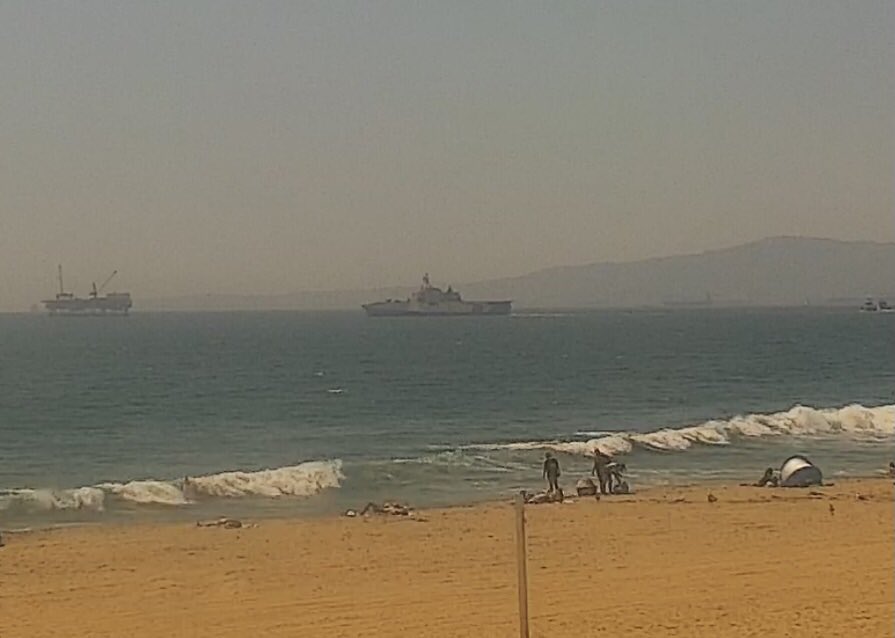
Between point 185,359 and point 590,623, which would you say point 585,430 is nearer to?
point 590,623

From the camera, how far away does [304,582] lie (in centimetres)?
1431

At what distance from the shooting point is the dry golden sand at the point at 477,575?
1180 centimetres

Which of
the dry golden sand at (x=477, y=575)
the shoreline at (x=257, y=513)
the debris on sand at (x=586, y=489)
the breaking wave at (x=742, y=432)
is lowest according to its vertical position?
the breaking wave at (x=742, y=432)

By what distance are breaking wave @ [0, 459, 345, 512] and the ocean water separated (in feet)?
Result: 0.23

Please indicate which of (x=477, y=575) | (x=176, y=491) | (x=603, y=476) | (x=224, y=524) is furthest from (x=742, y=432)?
(x=477, y=575)

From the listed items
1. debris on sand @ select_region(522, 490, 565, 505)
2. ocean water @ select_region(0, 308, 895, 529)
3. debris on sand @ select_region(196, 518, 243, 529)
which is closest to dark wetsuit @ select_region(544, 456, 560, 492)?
debris on sand @ select_region(522, 490, 565, 505)

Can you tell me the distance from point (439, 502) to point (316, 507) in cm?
222

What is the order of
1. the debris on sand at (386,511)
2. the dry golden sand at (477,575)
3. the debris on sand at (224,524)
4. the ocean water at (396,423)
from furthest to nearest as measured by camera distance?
1. the ocean water at (396,423)
2. the debris on sand at (386,511)
3. the debris on sand at (224,524)
4. the dry golden sand at (477,575)

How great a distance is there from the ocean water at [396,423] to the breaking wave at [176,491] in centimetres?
7

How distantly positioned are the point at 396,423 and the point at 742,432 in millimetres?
12761

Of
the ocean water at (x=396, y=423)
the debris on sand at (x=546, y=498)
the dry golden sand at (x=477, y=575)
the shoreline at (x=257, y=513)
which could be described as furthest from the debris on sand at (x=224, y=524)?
the debris on sand at (x=546, y=498)

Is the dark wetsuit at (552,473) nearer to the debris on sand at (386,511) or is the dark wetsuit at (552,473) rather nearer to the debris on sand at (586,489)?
the debris on sand at (586,489)

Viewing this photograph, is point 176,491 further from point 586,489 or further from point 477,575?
point 477,575

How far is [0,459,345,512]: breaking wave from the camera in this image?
24922 mm
